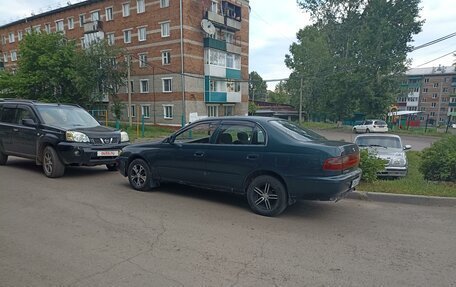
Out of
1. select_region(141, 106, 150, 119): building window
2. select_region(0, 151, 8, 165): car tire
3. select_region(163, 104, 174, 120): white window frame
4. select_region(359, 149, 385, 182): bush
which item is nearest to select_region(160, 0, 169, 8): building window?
select_region(163, 104, 174, 120): white window frame

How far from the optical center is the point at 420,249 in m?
3.69

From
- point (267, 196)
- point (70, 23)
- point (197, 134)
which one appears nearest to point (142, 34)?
point (70, 23)

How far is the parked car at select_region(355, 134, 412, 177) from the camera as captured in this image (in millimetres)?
8047

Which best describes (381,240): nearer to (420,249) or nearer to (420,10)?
(420,249)

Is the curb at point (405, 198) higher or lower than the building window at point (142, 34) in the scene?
lower

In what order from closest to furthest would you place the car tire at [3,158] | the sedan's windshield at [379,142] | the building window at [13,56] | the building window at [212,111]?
1. the car tire at [3,158]
2. the sedan's windshield at [379,142]
3. the building window at [212,111]
4. the building window at [13,56]

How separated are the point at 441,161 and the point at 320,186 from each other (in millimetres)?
4117

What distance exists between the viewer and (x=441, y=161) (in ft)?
21.8

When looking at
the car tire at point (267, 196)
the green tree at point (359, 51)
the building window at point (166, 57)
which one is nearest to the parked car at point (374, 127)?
the green tree at point (359, 51)

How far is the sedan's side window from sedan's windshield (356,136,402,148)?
20.6 ft

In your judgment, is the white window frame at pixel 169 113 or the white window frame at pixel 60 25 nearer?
the white window frame at pixel 169 113

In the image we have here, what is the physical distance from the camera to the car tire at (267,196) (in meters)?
4.69

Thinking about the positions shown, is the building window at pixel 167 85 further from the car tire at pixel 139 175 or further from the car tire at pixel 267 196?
the car tire at pixel 267 196

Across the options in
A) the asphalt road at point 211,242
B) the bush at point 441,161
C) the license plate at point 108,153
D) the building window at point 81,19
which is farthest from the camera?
the building window at point 81,19
